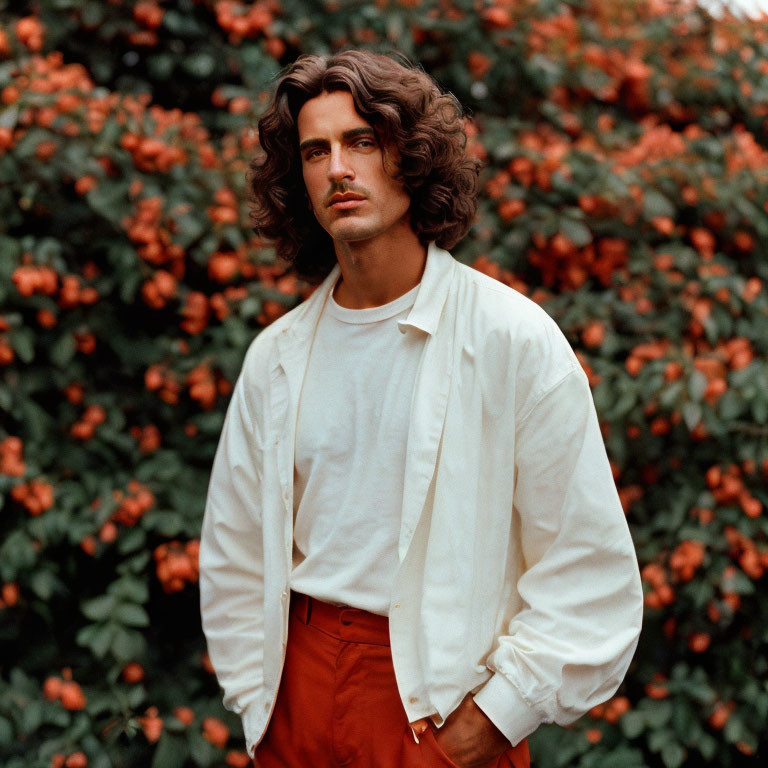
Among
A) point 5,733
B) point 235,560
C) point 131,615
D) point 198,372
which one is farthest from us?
point 198,372

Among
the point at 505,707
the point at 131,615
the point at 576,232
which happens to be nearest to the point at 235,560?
the point at 505,707

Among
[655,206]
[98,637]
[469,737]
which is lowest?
[98,637]

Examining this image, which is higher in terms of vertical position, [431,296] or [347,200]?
[347,200]

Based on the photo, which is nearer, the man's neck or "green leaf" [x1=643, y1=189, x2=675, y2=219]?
the man's neck

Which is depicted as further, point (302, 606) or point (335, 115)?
point (302, 606)

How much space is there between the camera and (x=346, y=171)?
1.63m

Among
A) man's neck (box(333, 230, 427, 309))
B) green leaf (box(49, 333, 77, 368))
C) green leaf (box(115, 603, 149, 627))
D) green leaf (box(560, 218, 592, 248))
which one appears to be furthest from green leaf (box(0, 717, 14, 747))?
green leaf (box(560, 218, 592, 248))

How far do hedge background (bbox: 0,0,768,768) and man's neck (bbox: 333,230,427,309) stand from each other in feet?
3.50

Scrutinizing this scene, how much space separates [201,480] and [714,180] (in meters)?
1.92

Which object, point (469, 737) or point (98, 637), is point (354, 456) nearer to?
point (469, 737)

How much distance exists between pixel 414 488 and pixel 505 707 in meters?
0.38

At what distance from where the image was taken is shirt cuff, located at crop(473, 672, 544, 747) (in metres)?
1.55

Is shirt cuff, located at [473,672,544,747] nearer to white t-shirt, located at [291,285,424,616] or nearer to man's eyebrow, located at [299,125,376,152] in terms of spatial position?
white t-shirt, located at [291,285,424,616]

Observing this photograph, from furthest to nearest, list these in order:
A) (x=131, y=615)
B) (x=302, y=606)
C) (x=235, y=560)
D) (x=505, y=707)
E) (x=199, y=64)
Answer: (x=199, y=64) < (x=131, y=615) < (x=235, y=560) < (x=302, y=606) < (x=505, y=707)
